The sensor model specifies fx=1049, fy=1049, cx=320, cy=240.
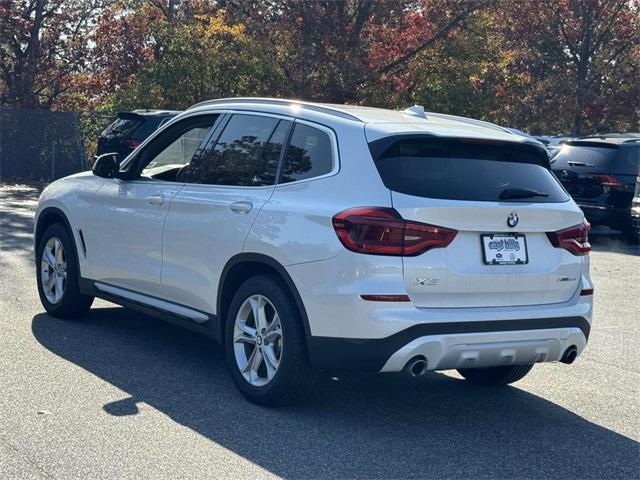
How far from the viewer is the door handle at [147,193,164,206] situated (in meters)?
7.26

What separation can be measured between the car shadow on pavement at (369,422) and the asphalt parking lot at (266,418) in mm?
12

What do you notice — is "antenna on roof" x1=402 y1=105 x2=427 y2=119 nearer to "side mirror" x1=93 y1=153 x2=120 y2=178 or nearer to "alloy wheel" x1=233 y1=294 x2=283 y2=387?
"alloy wheel" x1=233 y1=294 x2=283 y2=387

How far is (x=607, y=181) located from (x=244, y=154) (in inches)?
420

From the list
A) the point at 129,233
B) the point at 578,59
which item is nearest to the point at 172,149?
the point at 129,233

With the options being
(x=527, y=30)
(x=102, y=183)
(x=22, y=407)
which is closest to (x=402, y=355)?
(x=22, y=407)

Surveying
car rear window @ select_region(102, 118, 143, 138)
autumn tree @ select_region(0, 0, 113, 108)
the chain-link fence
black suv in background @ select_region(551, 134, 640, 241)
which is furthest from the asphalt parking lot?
autumn tree @ select_region(0, 0, 113, 108)

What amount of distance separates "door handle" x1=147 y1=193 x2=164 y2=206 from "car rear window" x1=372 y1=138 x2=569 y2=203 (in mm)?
1926

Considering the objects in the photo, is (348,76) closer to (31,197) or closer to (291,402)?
(31,197)

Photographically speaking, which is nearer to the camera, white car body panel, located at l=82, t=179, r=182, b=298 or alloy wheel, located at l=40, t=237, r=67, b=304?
white car body panel, located at l=82, t=179, r=182, b=298

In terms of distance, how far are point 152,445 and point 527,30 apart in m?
30.0

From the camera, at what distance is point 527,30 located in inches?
1316

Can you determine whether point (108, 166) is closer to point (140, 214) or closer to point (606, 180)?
point (140, 214)

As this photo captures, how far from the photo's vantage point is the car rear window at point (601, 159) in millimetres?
16234

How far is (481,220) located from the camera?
5859 mm
